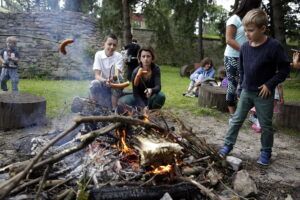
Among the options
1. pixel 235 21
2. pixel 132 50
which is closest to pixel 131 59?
pixel 132 50

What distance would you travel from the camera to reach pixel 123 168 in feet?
7.80

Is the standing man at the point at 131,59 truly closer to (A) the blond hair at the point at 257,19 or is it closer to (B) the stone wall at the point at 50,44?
(B) the stone wall at the point at 50,44

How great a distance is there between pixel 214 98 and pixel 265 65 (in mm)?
3229

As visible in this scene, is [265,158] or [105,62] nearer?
[265,158]

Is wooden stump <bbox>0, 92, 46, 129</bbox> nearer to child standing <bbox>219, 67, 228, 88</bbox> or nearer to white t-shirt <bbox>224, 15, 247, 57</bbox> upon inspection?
white t-shirt <bbox>224, 15, 247, 57</bbox>

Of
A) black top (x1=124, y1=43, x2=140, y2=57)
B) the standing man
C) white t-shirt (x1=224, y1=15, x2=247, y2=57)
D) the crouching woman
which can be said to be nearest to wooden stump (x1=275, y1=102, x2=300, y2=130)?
white t-shirt (x1=224, y1=15, x2=247, y2=57)

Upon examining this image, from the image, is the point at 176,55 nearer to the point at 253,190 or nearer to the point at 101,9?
the point at 101,9

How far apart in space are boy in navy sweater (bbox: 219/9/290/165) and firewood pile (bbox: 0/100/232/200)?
61 centimetres

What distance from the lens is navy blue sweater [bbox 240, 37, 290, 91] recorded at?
2811 mm

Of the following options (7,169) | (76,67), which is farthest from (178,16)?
(7,169)

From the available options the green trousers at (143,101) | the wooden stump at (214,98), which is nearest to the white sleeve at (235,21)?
the green trousers at (143,101)

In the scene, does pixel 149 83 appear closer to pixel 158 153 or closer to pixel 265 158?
pixel 265 158

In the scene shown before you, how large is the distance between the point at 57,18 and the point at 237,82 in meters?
9.57

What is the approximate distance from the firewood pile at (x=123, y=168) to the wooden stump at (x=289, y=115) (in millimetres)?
2854
